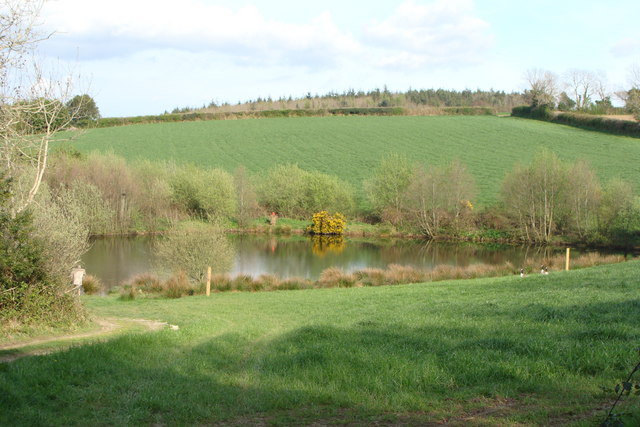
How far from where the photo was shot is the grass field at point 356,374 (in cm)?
615

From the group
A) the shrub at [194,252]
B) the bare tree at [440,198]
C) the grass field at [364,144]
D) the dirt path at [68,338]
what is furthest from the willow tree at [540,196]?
the dirt path at [68,338]

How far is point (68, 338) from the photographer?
11.4m

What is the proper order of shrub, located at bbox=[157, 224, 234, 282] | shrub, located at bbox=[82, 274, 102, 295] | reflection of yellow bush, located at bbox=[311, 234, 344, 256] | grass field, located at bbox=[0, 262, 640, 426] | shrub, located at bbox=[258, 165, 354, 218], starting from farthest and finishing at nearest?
shrub, located at bbox=[258, 165, 354, 218], reflection of yellow bush, located at bbox=[311, 234, 344, 256], shrub, located at bbox=[157, 224, 234, 282], shrub, located at bbox=[82, 274, 102, 295], grass field, located at bbox=[0, 262, 640, 426]

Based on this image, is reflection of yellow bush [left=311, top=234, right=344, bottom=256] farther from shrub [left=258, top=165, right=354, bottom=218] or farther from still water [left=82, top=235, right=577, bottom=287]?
shrub [left=258, top=165, right=354, bottom=218]

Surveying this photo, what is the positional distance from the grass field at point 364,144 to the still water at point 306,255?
1453 cm

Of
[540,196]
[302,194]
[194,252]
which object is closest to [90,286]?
[194,252]

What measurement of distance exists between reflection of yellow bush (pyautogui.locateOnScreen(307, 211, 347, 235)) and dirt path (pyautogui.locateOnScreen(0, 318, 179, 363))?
44515mm

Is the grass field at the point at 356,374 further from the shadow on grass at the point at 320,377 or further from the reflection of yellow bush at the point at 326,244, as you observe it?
the reflection of yellow bush at the point at 326,244

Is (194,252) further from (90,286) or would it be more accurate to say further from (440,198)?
(440,198)

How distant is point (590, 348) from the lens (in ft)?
25.7

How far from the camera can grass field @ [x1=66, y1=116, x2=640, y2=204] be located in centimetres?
7281

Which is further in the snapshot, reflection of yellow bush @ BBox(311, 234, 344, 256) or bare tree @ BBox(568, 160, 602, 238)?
bare tree @ BBox(568, 160, 602, 238)

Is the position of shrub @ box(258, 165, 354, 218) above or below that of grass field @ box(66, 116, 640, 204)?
below

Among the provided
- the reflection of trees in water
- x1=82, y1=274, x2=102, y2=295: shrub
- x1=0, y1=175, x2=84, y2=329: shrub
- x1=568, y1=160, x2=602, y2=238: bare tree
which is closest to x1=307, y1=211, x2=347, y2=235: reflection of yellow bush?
the reflection of trees in water
